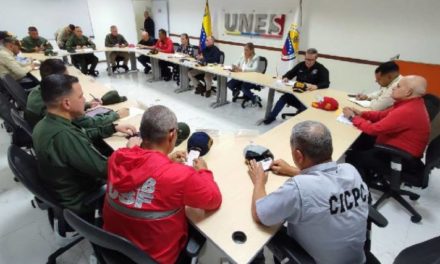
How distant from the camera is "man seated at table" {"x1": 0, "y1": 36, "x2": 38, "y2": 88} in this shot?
3545 millimetres

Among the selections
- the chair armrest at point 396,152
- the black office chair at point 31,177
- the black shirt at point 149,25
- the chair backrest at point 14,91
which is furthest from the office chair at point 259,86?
the black shirt at point 149,25

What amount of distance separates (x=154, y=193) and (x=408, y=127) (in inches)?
82.1

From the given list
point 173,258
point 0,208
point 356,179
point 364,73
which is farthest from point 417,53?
point 0,208

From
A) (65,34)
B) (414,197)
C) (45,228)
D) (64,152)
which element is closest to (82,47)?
(65,34)

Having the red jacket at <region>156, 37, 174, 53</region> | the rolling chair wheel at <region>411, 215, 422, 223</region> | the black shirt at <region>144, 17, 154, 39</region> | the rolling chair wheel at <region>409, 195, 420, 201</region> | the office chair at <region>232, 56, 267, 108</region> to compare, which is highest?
the black shirt at <region>144, 17, 154, 39</region>

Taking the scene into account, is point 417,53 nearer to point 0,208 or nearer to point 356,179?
point 356,179

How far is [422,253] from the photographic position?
0.82 meters

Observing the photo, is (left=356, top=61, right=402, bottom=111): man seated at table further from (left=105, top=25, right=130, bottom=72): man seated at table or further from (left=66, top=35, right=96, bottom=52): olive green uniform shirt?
(left=66, top=35, right=96, bottom=52): olive green uniform shirt

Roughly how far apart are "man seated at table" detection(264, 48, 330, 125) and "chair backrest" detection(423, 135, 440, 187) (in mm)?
1653

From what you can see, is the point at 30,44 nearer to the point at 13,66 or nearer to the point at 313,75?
the point at 13,66

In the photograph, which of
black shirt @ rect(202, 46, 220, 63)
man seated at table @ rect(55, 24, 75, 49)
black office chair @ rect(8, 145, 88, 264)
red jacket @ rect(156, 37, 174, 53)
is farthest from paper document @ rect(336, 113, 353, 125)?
man seated at table @ rect(55, 24, 75, 49)

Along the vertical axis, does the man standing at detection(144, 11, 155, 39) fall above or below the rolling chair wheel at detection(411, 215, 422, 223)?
above

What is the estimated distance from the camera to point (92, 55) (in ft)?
21.2

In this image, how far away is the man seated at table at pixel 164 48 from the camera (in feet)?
20.0
